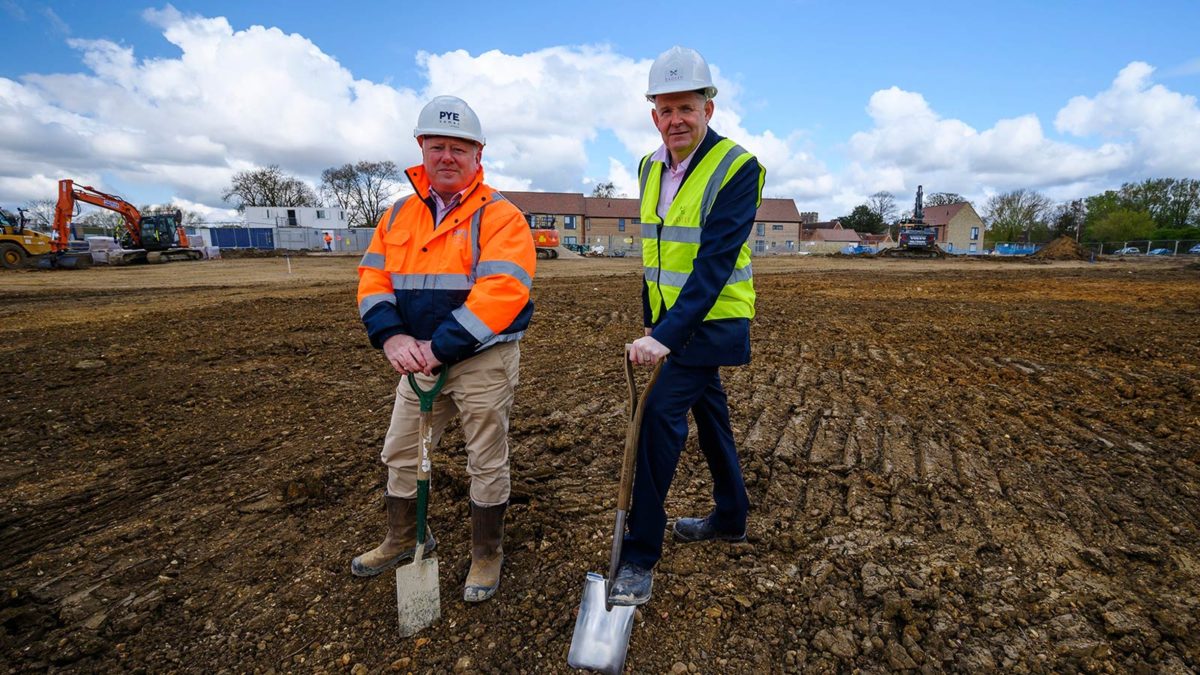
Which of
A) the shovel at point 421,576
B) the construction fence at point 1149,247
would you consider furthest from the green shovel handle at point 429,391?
the construction fence at point 1149,247

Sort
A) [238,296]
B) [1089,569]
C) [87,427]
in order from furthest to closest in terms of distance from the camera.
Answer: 1. [238,296]
2. [87,427]
3. [1089,569]

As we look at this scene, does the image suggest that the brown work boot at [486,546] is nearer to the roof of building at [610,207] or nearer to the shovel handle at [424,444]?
the shovel handle at [424,444]

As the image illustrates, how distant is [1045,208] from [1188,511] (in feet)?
264

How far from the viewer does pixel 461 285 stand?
245 cm

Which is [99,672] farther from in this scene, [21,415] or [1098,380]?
[1098,380]

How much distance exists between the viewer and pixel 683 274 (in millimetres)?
2406

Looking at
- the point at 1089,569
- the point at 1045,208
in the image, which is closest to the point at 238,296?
the point at 1089,569

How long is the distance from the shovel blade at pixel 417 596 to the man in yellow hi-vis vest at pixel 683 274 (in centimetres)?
73

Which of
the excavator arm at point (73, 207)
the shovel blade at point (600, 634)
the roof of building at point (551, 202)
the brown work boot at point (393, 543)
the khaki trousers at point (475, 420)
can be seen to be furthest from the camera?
the roof of building at point (551, 202)

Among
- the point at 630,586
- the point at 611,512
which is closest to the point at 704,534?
the point at 611,512

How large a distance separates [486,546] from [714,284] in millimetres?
1508

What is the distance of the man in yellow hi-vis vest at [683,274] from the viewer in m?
2.26

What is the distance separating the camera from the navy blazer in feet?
7.33

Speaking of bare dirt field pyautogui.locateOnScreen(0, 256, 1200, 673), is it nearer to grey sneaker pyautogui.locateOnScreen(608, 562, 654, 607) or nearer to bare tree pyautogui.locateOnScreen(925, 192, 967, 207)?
grey sneaker pyautogui.locateOnScreen(608, 562, 654, 607)
